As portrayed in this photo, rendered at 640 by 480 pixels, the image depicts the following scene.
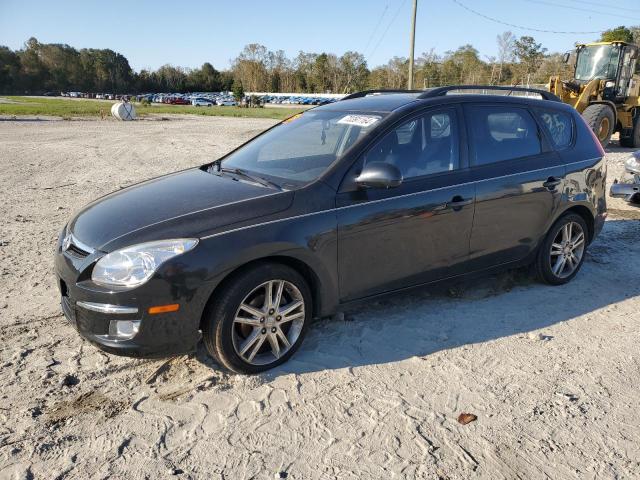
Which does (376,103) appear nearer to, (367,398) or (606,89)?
(367,398)

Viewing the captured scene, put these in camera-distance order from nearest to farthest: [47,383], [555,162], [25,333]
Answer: [47,383] < [25,333] < [555,162]

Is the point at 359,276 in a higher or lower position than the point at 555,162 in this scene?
lower

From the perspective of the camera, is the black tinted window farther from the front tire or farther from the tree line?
the tree line

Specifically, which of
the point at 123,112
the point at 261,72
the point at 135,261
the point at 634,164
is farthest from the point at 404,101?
the point at 261,72

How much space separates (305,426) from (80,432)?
4.01ft

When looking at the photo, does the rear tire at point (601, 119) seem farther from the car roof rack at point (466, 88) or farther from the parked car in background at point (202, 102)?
the parked car in background at point (202, 102)

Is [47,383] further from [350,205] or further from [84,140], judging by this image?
[84,140]

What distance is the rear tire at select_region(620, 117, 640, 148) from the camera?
16672mm

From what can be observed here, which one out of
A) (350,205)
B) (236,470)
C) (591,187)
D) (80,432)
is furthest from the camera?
(591,187)

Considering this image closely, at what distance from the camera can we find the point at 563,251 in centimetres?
497

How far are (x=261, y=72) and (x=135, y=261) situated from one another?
10443 cm

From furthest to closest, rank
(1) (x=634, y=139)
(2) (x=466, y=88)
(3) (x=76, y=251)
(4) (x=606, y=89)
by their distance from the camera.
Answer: (1) (x=634, y=139) < (4) (x=606, y=89) < (2) (x=466, y=88) < (3) (x=76, y=251)

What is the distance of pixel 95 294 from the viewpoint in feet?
9.82

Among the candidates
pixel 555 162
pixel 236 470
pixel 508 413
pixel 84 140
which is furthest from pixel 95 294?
pixel 84 140
